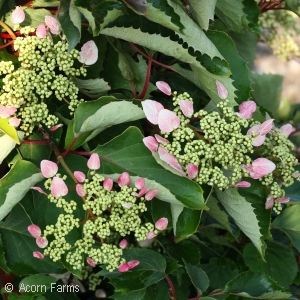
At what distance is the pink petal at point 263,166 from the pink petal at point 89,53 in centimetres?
22

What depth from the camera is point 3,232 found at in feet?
2.13

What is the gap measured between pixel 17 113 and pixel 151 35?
17 centimetres

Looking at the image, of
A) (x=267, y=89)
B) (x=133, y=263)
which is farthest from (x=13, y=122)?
(x=267, y=89)

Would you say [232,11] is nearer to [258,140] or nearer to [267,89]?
[258,140]

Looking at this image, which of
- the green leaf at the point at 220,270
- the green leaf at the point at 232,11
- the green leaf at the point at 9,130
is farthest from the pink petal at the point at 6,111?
the green leaf at the point at 220,270

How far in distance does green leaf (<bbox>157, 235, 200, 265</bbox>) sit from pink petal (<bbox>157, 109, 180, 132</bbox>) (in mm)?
240

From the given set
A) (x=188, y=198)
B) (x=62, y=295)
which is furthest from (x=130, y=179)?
(x=62, y=295)

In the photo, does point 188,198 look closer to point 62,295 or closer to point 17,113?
point 17,113

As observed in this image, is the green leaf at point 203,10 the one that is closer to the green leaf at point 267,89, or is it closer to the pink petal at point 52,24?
the pink petal at point 52,24

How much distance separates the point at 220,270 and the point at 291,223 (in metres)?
0.14

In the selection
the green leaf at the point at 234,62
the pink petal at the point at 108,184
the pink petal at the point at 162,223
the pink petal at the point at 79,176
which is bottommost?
the pink petal at the point at 162,223

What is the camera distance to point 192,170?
1.72 feet

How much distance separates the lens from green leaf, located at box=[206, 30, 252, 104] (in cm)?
59

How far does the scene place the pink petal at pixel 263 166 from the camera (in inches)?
22.1
